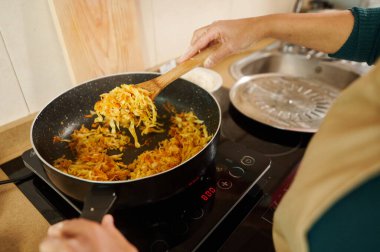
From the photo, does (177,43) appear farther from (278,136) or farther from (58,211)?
(58,211)

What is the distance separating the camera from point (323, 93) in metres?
1.23

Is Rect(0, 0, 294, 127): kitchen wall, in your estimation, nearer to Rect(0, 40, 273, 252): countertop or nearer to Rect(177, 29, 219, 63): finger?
Rect(0, 40, 273, 252): countertop

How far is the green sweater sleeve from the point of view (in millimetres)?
809

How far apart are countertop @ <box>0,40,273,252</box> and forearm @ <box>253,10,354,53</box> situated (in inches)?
31.3

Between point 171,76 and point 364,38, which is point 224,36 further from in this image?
point 364,38

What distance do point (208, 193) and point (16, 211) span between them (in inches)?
18.9

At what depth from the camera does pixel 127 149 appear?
33.9 inches

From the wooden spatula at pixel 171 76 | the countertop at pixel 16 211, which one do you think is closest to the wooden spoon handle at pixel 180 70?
the wooden spatula at pixel 171 76

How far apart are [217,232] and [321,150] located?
40 centimetres

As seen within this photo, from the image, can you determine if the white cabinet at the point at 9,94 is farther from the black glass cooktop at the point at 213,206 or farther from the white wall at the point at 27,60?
the black glass cooktop at the point at 213,206

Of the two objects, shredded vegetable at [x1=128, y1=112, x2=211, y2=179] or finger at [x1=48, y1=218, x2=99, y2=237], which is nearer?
finger at [x1=48, y1=218, x2=99, y2=237]

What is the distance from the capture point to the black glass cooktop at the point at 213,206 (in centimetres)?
64

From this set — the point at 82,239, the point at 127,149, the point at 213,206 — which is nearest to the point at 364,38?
the point at 213,206

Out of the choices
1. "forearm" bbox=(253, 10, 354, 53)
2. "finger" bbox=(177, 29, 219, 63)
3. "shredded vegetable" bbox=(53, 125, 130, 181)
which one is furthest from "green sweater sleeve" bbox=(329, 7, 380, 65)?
"shredded vegetable" bbox=(53, 125, 130, 181)
